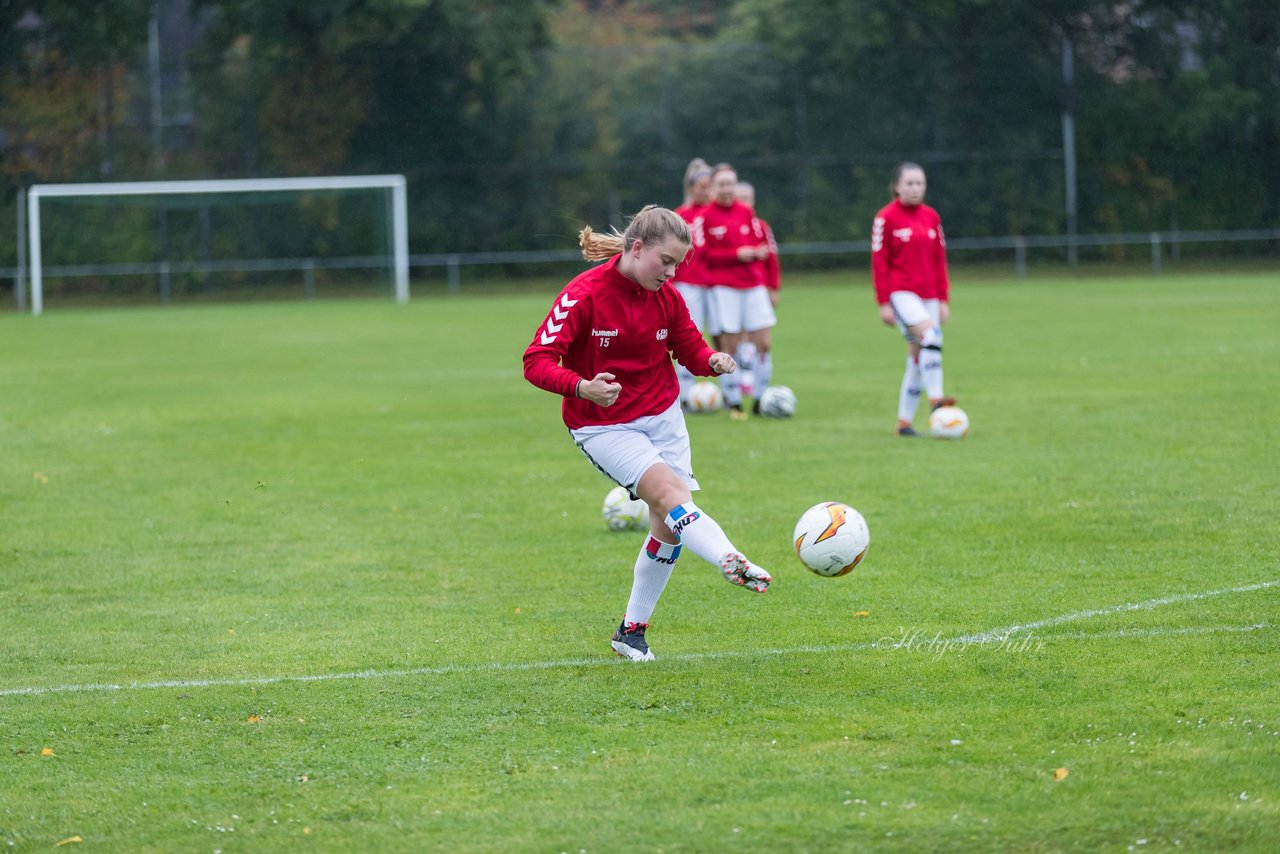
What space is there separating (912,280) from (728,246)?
243 cm

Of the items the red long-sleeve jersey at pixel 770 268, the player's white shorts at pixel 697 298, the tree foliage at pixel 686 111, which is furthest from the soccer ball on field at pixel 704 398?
Answer: the tree foliage at pixel 686 111

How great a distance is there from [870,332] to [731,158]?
51.1 feet

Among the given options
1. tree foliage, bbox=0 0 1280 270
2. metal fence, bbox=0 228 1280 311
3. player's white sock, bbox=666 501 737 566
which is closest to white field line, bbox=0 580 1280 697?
player's white sock, bbox=666 501 737 566

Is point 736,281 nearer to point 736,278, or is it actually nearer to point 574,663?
point 736,278

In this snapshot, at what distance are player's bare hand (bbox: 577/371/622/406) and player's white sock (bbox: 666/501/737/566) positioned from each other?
0.46 m

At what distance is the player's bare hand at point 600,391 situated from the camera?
576cm

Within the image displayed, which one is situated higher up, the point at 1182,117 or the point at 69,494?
the point at 1182,117

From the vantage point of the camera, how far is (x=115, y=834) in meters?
4.46

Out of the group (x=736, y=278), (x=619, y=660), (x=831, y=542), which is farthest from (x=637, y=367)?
(x=736, y=278)

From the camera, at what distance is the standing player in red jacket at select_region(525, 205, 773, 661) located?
19.7ft

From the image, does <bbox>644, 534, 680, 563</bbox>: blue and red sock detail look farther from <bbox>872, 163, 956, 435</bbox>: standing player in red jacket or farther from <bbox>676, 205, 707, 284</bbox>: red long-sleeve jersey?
<bbox>676, 205, 707, 284</bbox>: red long-sleeve jersey

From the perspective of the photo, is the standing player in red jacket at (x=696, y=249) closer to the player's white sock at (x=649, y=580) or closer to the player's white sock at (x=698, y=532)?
the player's white sock at (x=649, y=580)

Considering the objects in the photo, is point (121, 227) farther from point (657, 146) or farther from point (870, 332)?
point (870, 332)

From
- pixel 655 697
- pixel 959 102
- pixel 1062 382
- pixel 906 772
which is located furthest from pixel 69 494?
pixel 959 102
